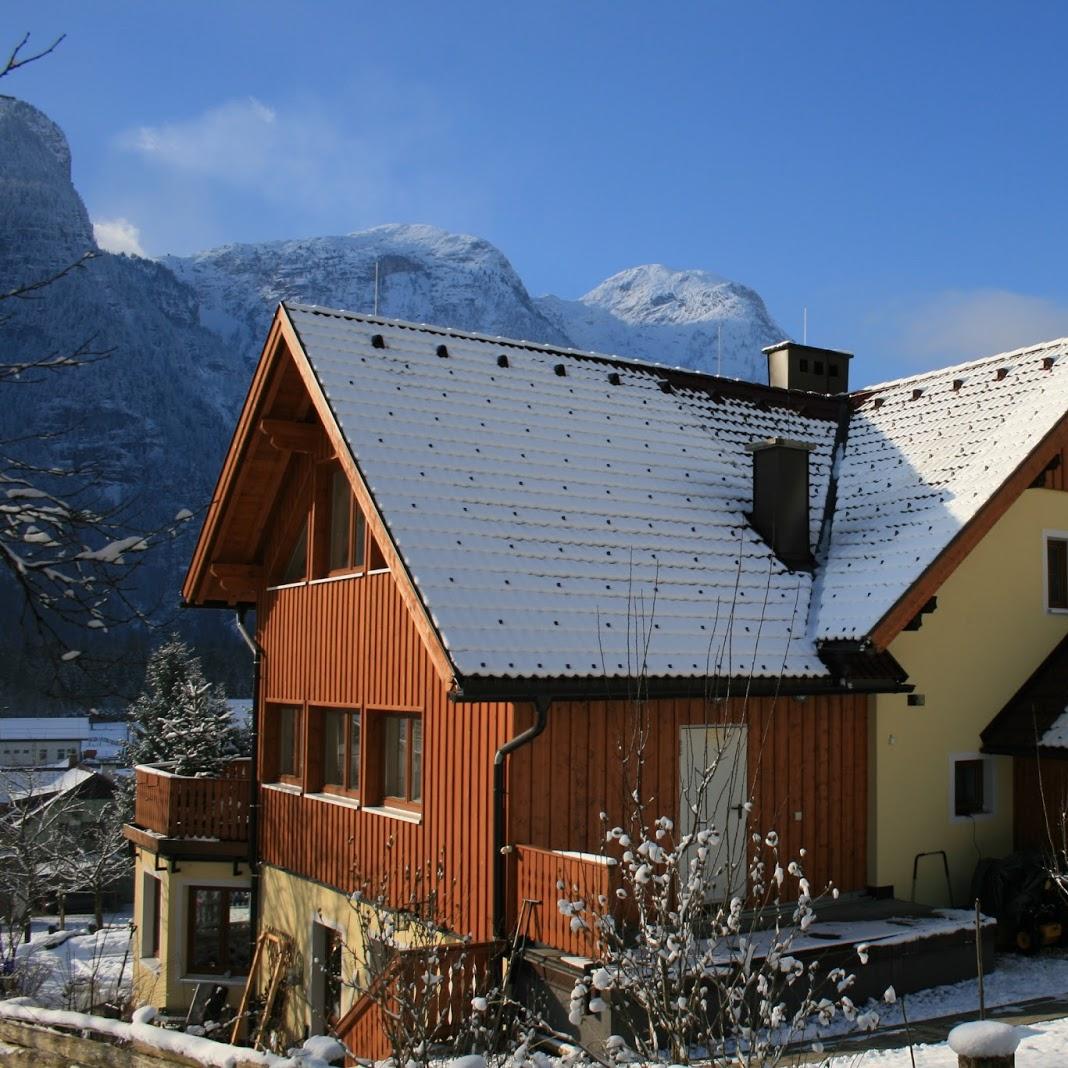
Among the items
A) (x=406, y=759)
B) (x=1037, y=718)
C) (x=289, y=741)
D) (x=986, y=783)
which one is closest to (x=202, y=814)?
(x=289, y=741)

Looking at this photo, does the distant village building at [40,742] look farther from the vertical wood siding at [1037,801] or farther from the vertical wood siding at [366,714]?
the vertical wood siding at [1037,801]

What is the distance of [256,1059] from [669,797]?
671 centimetres

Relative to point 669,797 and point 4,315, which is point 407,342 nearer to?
point 669,797

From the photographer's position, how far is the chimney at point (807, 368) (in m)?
20.1

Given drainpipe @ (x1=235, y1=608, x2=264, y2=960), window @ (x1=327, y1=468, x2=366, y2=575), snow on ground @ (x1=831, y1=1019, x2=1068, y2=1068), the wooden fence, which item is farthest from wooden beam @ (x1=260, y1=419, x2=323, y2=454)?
snow on ground @ (x1=831, y1=1019, x2=1068, y2=1068)

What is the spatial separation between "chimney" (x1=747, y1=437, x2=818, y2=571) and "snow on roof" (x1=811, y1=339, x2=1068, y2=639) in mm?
414

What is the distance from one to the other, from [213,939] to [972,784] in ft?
38.2

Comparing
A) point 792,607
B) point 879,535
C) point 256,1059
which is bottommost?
point 256,1059

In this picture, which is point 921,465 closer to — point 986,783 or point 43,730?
point 986,783

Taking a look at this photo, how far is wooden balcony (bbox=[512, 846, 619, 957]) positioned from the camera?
951cm

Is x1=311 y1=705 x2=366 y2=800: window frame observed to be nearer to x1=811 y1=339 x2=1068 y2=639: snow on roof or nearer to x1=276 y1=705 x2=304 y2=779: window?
x1=276 y1=705 x2=304 y2=779: window

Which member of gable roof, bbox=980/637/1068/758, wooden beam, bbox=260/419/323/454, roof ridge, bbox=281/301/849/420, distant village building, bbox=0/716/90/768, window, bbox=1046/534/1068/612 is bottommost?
distant village building, bbox=0/716/90/768

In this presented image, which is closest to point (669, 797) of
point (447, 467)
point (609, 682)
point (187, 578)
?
point (609, 682)

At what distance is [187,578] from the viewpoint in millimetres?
17719
